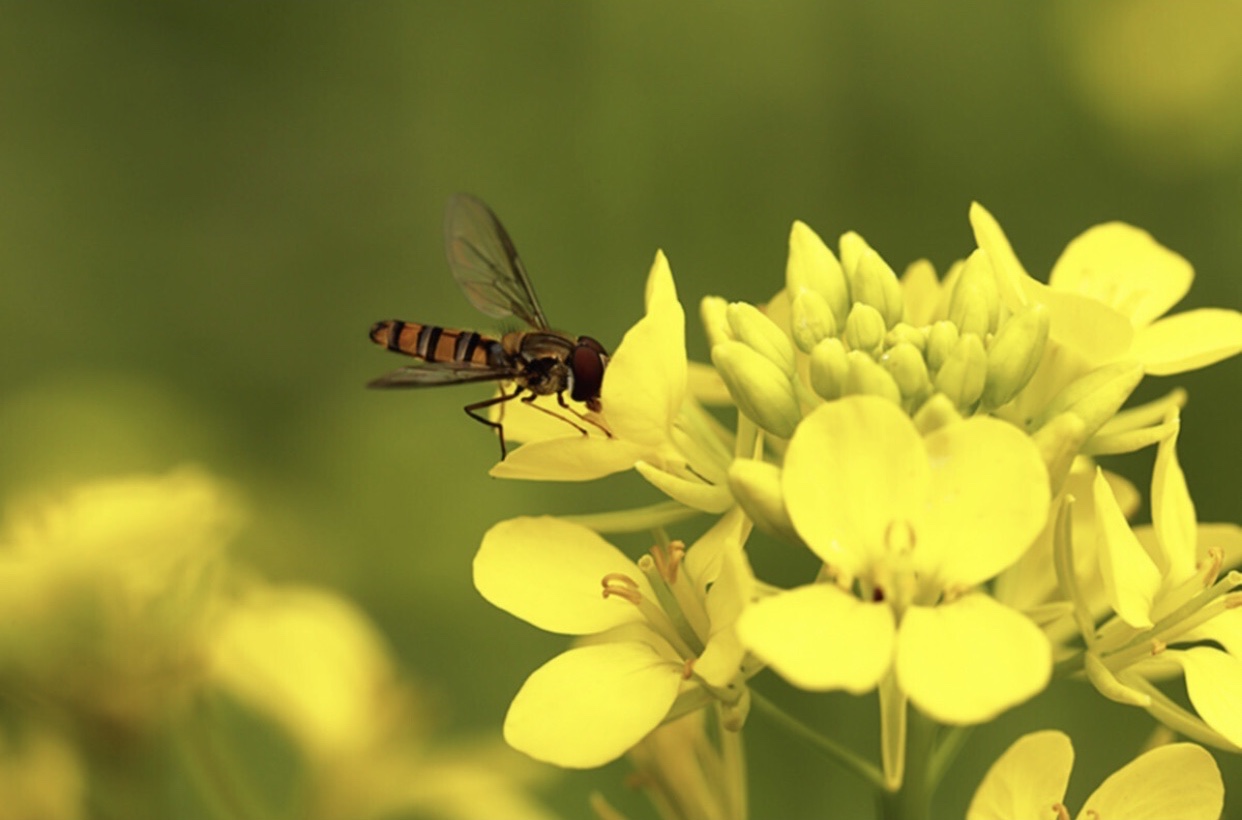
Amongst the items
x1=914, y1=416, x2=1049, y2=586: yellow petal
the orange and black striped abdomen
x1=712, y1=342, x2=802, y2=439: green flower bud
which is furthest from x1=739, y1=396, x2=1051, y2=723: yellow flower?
the orange and black striped abdomen

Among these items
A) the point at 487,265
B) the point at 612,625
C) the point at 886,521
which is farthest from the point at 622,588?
the point at 487,265

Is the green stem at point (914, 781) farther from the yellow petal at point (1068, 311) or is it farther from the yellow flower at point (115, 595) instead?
the yellow flower at point (115, 595)

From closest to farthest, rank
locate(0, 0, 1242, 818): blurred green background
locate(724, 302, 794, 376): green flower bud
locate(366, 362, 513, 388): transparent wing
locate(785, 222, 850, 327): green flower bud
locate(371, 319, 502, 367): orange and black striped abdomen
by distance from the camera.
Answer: locate(724, 302, 794, 376): green flower bud → locate(785, 222, 850, 327): green flower bud → locate(366, 362, 513, 388): transparent wing → locate(371, 319, 502, 367): orange and black striped abdomen → locate(0, 0, 1242, 818): blurred green background

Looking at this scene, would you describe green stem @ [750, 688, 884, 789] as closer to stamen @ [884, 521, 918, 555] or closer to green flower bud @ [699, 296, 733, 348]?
stamen @ [884, 521, 918, 555]

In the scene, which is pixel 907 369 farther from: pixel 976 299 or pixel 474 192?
pixel 474 192

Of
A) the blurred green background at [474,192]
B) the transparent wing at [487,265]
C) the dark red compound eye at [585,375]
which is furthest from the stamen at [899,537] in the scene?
the blurred green background at [474,192]

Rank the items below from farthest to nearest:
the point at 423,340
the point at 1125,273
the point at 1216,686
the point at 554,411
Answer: the point at 423,340, the point at 1125,273, the point at 554,411, the point at 1216,686

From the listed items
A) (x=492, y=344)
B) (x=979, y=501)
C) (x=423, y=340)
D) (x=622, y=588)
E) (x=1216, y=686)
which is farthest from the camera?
(x=423, y=340)

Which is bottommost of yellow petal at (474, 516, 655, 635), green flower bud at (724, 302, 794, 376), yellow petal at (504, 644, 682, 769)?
yellow petal at (504, 644, 682, 769)
